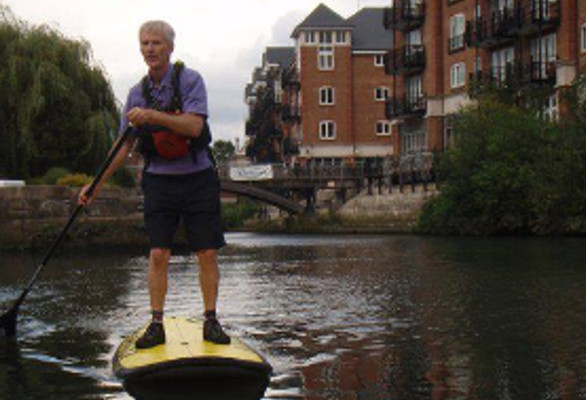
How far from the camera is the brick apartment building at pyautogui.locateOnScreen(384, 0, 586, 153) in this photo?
43.6 m

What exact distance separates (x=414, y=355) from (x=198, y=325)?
1.53 metres

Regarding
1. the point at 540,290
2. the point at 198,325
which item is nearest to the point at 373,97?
the point at 540,290

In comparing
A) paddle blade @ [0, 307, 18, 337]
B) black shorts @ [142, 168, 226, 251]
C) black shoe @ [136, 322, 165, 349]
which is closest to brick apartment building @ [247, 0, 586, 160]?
paddle blade @ [0, 307, 18, 337]

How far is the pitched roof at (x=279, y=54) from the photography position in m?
101

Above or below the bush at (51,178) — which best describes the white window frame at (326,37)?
above

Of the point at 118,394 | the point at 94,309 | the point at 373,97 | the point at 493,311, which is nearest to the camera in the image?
the point at 118,394

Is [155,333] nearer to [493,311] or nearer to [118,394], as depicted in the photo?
[118,394]

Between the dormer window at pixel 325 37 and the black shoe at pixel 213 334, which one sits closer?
the black shoe at pixel 213 334

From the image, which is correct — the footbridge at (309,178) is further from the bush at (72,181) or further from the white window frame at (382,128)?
the bush at (72,181)

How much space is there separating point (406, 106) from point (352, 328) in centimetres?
5005

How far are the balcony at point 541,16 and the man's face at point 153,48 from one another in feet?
132

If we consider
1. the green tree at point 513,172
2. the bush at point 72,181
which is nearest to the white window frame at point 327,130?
the green tree at point 513,172

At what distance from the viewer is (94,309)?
1020 centimetres

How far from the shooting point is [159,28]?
6.07 meters
